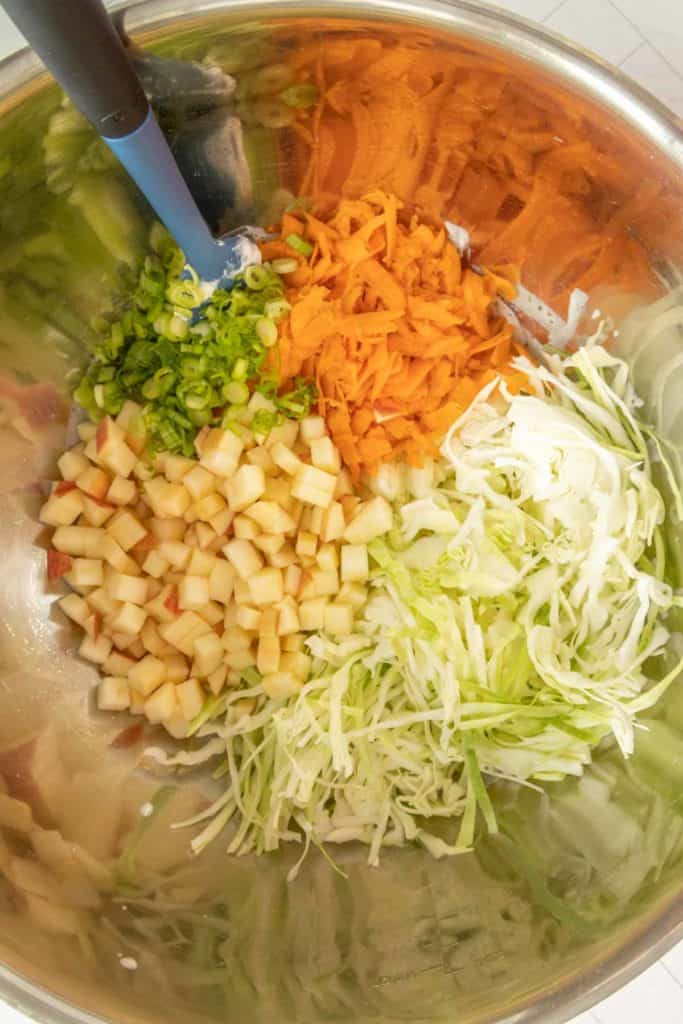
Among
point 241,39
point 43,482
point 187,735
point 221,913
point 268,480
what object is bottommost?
point 221,913

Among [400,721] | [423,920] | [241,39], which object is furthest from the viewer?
[400,721]

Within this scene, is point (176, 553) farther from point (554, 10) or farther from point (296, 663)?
point (554, 10)

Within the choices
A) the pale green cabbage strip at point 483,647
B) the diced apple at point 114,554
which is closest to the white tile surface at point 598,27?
the pale green cabbage strip at point 483,647

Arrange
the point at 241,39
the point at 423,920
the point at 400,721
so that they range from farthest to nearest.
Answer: the point at 400,721, the point at 423,920, the point at 241,39

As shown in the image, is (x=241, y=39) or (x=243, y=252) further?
(x=243, y=252)

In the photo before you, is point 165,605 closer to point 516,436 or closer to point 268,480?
point 268,480

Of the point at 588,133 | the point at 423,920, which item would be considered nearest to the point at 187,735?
the point at 423,920

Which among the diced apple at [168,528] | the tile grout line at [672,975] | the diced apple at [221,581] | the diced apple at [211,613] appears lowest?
the tile grout line at [672,975]

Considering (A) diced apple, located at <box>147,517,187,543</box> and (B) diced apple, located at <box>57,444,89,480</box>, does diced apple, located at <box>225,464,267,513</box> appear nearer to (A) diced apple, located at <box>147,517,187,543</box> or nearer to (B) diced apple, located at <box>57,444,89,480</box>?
(A) diced apple, located at <box>147,517,187,543</box>

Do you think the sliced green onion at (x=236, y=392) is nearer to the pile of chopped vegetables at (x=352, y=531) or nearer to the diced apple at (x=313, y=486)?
the pile of chopped vegetables at (x=352, y=531)
